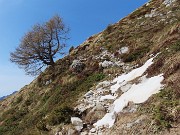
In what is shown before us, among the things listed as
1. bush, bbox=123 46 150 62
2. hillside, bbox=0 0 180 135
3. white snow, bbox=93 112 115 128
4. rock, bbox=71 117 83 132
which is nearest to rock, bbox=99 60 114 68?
hillside, bbox=0 0 180 135

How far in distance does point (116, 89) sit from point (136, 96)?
4.16 metres

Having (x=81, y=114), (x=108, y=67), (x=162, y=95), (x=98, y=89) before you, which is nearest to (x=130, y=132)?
(x=162, y=95)

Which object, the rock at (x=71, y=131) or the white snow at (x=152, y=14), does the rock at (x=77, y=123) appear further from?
the white snow at (x=152, y=14)

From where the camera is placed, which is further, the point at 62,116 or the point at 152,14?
the point at 152,14

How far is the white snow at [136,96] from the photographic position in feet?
45.4

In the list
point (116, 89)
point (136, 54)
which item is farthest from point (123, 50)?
point (116, 89)

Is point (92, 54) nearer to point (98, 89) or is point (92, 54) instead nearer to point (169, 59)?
point (98, 89)

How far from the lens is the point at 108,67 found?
84.9ft

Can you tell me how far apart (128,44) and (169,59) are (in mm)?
13507

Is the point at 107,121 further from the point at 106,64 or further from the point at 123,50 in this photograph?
the point at 123,50

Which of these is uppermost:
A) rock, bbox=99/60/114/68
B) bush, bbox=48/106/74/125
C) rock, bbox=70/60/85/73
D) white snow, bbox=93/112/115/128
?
rock, bbox=70/60/85/73

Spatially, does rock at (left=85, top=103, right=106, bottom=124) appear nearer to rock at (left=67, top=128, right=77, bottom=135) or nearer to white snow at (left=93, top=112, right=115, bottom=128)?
white snow at (left=93, top=112, right=115, bottom=128)

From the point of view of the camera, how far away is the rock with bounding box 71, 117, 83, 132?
49.9 feet

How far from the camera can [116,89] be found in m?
18.5
